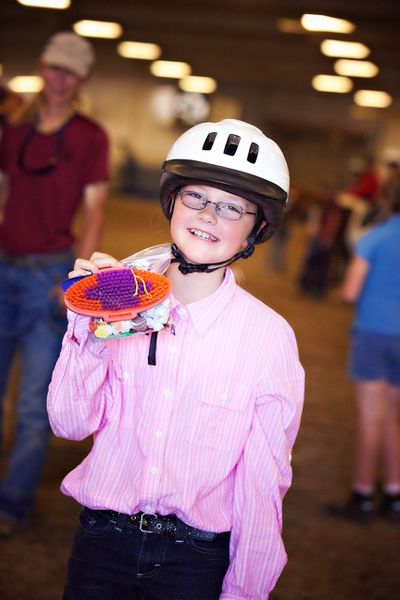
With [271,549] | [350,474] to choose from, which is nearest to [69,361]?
[271,549]

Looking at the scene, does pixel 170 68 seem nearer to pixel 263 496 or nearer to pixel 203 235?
pixel 203 235

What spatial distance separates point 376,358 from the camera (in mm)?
4043

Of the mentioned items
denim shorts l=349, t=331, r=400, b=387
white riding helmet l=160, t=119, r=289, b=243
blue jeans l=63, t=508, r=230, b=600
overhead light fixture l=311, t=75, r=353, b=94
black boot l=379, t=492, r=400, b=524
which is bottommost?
overhead light fixture l=311, t=75, r=353, b=94

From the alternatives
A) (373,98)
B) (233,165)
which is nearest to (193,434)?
(233,165)

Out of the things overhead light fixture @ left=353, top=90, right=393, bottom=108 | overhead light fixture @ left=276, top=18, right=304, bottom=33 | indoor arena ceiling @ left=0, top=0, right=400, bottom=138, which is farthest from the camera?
overhead light fixture @ left=353, top=90, right=393, bottom=108

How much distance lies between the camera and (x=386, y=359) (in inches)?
160

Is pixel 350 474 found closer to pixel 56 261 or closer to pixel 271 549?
pixel 56 261

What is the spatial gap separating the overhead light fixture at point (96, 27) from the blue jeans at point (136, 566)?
1635 cm

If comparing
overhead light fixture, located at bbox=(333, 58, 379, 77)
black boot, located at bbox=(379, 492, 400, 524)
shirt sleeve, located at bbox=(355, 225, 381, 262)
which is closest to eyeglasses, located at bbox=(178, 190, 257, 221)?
shirt sleeve, located at bbox=(355, 225, 381, 262)

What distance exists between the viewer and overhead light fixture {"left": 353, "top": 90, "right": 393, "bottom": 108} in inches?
900

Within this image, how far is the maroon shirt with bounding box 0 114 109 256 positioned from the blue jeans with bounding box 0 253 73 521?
107 millimetres

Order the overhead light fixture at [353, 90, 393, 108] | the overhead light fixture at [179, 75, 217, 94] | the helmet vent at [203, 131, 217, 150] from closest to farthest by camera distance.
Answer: the helmet vent at [203, 131, 217, 150], the overhead light fixture at [353, 90, 393, 108], the overhead light fixture at [179, 75, 217, 94]

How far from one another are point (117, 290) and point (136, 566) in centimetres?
61

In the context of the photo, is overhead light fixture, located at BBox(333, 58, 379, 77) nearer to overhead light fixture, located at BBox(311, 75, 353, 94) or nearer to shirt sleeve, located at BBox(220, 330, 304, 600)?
overhead light fixture, located at BBox(311, 75, 353, 94)
